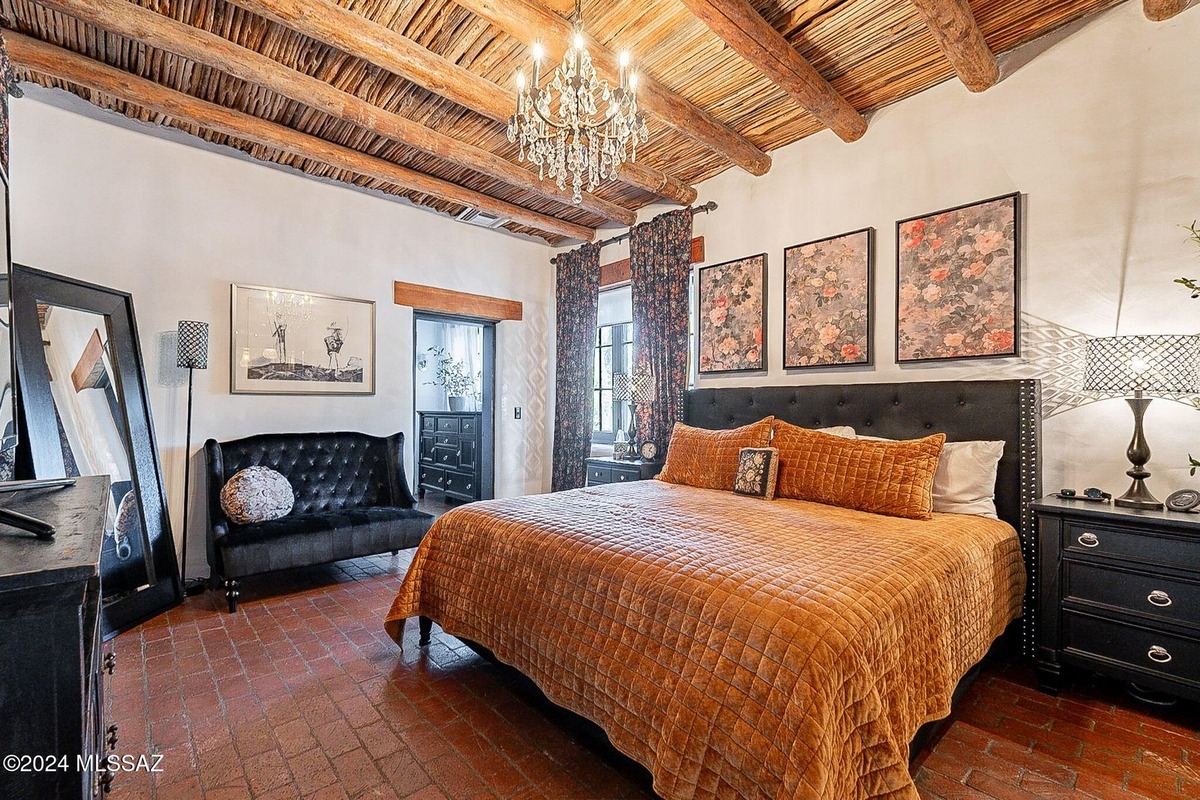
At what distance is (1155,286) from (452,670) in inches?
141

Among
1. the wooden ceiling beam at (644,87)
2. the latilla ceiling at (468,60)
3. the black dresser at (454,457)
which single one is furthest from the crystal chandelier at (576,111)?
the black dresser at (454,457)

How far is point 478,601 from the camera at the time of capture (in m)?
2.12

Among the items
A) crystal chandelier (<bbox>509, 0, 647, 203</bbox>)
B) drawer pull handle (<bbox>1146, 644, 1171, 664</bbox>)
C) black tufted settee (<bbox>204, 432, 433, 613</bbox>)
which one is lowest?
drawer pull handle (<bbox>1146, 644, 1171, 664</bbox>)

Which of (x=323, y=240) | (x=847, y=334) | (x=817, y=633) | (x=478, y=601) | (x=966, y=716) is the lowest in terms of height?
(x=966, y=716)

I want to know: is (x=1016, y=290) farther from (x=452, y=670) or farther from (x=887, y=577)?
(x=452, y=670)

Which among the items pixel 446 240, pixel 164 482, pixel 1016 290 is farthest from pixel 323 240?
pixel 1016 290

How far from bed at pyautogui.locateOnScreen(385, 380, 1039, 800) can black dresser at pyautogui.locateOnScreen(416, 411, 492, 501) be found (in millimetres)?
2821

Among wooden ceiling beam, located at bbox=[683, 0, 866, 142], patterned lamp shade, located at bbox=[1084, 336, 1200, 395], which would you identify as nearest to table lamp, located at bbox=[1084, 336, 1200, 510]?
patterned lamp shade, located at bbox=[1084, 336, 1200, 395]

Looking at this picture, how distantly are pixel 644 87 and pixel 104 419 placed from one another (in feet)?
11.4

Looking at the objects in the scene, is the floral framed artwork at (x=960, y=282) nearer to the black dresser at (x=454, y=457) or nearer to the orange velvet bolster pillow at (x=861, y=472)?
the orange velvet bolster pillow at (x=861, y=472)

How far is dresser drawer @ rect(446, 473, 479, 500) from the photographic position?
554 cm

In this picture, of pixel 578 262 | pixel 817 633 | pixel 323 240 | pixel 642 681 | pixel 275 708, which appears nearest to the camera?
pixel 817 633

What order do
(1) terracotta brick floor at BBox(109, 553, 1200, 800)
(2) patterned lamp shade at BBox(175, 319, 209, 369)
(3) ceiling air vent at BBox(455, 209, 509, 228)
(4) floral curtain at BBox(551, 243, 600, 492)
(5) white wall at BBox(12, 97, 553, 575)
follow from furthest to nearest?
(4) floral curtain at BBox(551, 243, 600, 492) < (3) ceiling air vent at BBox(455, 209, 509, 228) < (2) patterned lamp shade at BBox(175, 319, 209, 369) < (5) white wall at BBox(12, 97, 553, 575) < (1) terracotta brick floor at BBox(109, 553, 1200, 800)

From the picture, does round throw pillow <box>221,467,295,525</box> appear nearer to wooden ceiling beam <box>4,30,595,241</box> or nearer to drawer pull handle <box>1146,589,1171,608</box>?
wooden ceiling beam <box>4,30,595,241</box>
